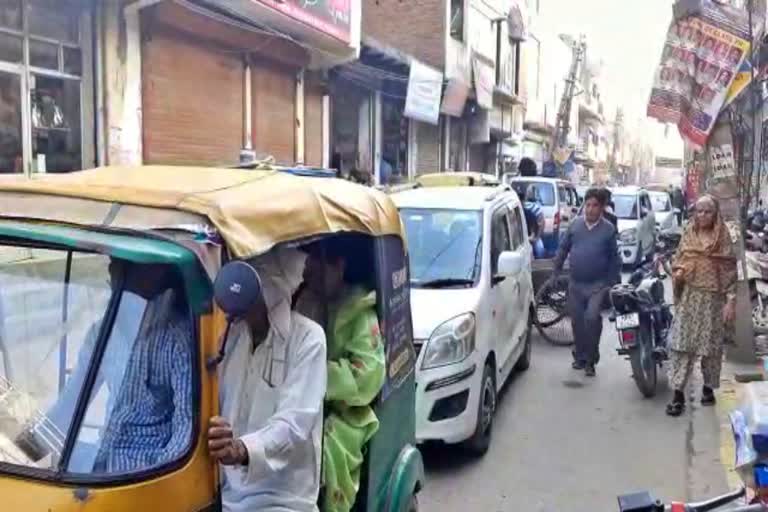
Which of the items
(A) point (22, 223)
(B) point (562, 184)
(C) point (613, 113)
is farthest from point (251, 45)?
(C) point (613, 113)

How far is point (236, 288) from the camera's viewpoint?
204cm

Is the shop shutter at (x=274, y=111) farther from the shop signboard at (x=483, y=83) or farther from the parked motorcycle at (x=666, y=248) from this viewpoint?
the shop signboard at (x=483, y=83)

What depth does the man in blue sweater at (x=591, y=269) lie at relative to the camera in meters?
8.23

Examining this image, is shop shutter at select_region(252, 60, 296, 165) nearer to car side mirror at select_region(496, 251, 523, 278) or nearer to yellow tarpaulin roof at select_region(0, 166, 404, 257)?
car side mirror at select_region(496, 251, 523, 278)

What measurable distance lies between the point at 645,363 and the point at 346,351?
5.08 metres

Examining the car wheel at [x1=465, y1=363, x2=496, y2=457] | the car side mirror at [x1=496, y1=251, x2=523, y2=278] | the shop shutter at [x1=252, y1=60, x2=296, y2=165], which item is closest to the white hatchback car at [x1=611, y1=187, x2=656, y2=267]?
the shop shutter at [x1=252, y1=60, x2=296, y2=165]

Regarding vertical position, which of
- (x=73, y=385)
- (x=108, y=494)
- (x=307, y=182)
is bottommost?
(x=108, y=494)

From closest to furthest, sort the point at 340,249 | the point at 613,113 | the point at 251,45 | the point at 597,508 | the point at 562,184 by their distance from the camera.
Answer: the point at 340,249 → the point at 597,508 → the point at 251,45 → the point at 562,184 → the point at 613,113

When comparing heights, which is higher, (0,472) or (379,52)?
(379,52)

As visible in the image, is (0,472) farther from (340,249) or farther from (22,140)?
(22,140)

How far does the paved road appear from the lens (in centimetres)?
534

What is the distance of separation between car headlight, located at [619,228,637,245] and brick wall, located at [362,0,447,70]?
27.0 feet

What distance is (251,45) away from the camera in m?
13.2

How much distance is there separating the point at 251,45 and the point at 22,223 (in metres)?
11.4
